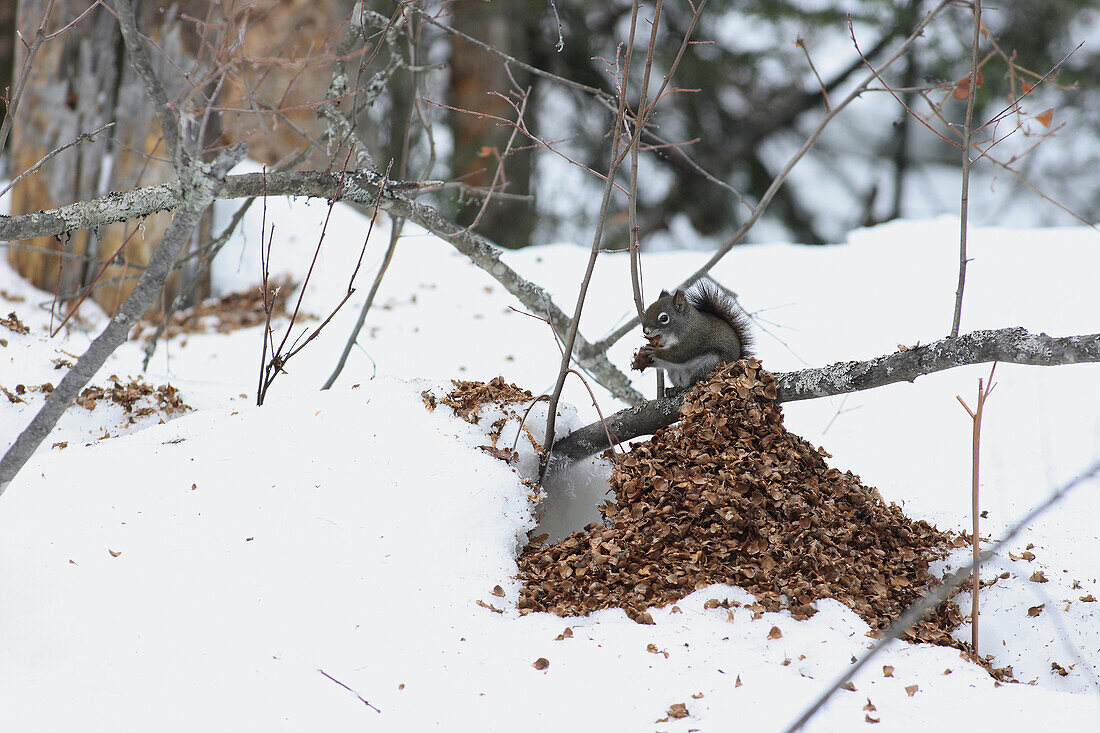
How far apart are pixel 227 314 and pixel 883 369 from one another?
3.76 m

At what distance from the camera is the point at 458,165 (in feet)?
23.1

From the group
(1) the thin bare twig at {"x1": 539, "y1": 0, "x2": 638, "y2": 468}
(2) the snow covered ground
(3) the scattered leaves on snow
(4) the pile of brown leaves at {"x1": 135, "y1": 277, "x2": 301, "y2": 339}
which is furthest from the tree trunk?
(1) the thin bare twig at {"x1": 539, "y1": 0, "x2": 638, "y2": 468}

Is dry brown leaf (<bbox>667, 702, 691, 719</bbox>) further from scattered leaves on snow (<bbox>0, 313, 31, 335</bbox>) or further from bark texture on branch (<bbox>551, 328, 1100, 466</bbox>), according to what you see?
scattered leaves on snow (<bbox>0, 313, 31, 335</bbox>)

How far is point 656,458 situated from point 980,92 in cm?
527

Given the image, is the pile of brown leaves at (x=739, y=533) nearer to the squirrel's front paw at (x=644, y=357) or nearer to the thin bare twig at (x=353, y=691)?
the squirrel's front paw at (x=644, y=357)

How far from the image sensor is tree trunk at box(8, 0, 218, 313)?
479cm

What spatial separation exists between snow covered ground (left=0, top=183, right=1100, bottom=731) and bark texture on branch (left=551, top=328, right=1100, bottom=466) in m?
0.14

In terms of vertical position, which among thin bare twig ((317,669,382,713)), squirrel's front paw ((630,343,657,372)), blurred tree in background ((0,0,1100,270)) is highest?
blurred tree in background ((0,0,1100,270))

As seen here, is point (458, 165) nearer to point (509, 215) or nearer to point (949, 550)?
point (509, 215)

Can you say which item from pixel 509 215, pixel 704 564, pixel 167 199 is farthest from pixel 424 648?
pixel 509 215

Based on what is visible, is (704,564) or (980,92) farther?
(980,92)

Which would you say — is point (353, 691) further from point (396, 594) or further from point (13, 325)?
point (13, 325)

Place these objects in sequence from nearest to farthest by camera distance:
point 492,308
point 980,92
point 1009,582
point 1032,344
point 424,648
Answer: point 424,648 → point 1032,344 → point 1009,582 → point 492,308 → point 980,92

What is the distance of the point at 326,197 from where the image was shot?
7.72ft
